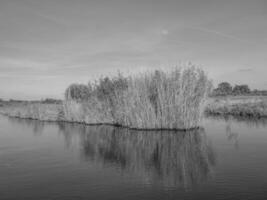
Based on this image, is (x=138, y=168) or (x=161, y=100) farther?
(x=161, y=100)

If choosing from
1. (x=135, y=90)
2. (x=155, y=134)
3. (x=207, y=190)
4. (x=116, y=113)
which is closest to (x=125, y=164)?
(x=207, y=190)

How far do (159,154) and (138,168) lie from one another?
5.96 feet

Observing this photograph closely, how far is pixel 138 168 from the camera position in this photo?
708 centimetres

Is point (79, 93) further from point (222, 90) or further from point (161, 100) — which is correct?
point (222, 90)

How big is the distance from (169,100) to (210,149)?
16.0 ft

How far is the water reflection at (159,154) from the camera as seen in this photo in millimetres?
6418

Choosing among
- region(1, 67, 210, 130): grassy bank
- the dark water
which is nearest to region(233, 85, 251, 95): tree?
region(1, 67, 210, 130): grassy bank

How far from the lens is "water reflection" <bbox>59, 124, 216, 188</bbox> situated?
253 inches

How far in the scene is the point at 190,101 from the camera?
13633 mm

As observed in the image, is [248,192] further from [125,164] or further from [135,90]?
[135,90]

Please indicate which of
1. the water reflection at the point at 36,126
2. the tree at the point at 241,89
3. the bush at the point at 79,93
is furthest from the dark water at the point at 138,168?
the tree at the point at 241,89

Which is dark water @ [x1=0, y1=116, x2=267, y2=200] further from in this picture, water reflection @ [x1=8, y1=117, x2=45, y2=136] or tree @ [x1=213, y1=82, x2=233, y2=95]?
tree @ [x1=213, y1=82, x2=233, y2=95]

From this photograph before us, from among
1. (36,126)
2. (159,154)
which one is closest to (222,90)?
(36,126)

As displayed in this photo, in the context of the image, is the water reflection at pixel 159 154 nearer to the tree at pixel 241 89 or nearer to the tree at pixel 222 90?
the tree at pixel 222 90
